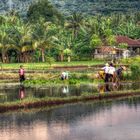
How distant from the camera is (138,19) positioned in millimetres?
118562

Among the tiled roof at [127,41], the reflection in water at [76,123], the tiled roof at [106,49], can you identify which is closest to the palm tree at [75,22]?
the tiled roof at [127,41]

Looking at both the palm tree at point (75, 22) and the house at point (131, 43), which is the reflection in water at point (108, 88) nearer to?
the house at point (131, 43)

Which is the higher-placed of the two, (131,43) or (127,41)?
(127,41)

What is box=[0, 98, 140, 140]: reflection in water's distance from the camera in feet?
42.4

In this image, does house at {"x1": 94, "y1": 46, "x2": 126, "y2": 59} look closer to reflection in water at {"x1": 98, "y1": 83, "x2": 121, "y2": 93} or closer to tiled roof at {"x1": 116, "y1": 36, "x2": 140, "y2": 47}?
tiled roof at {"x1": 116, "y1": 36, "x2": 140, "y2": 47}

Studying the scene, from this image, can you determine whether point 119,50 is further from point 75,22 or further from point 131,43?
point 75,22

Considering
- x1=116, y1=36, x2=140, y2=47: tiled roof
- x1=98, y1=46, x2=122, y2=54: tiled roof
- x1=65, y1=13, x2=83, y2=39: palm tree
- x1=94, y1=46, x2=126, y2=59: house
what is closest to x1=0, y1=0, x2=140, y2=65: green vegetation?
x1=98, y1=46, x2=122, y2=54: tiled roof

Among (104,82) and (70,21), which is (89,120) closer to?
(104,82)

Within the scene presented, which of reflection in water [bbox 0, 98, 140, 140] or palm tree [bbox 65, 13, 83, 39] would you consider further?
palm tree [bbox 65, 13, 83, 39]

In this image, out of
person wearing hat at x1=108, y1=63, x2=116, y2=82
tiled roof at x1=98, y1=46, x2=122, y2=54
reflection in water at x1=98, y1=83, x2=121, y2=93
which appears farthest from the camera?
tiled roof at x1=98, y1=46, x2=122, y2=54

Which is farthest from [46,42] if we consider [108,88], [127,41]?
[108,88]

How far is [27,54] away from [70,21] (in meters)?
25.3

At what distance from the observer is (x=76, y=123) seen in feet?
49.0

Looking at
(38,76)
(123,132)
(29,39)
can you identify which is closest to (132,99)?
(123,132)
